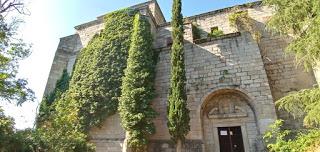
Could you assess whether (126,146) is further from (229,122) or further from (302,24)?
(302,24)

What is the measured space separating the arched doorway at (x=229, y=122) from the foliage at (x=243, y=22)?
3.09 m

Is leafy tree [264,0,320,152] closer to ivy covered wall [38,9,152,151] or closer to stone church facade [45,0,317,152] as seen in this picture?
stone church facade [45,0,317,152]

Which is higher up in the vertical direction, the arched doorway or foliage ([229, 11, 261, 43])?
foliage ([229, 11, 261, 43])

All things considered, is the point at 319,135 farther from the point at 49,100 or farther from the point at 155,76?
the point at 49,100

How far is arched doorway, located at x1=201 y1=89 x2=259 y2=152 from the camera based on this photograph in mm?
8961

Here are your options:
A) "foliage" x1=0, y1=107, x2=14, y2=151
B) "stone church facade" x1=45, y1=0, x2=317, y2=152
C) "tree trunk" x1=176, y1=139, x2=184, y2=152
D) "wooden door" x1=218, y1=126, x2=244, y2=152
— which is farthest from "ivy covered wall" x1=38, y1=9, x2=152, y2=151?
"wooden door" x1=218, y1=126, x2=244, y2=152

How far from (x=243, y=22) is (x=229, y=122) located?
4644mm

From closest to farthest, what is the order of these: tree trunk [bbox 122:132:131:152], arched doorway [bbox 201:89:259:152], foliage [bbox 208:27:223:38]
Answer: tree trunk [bbox 122:132:131:152] < arched doorway [bbox 201:89:259:152] < foliage [bbox 208:27:223:38]

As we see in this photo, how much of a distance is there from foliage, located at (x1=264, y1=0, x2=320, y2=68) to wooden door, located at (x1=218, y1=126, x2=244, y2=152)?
12.9 feet

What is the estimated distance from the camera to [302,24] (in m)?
5.96

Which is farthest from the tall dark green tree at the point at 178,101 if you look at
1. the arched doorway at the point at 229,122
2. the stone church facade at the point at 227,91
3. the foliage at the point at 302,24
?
the foliage at the point at 302,24

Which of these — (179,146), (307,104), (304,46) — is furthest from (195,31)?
(307,104)

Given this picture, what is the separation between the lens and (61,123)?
7.54m

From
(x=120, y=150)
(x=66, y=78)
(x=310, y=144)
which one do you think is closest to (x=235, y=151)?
(x=310, y=144)
